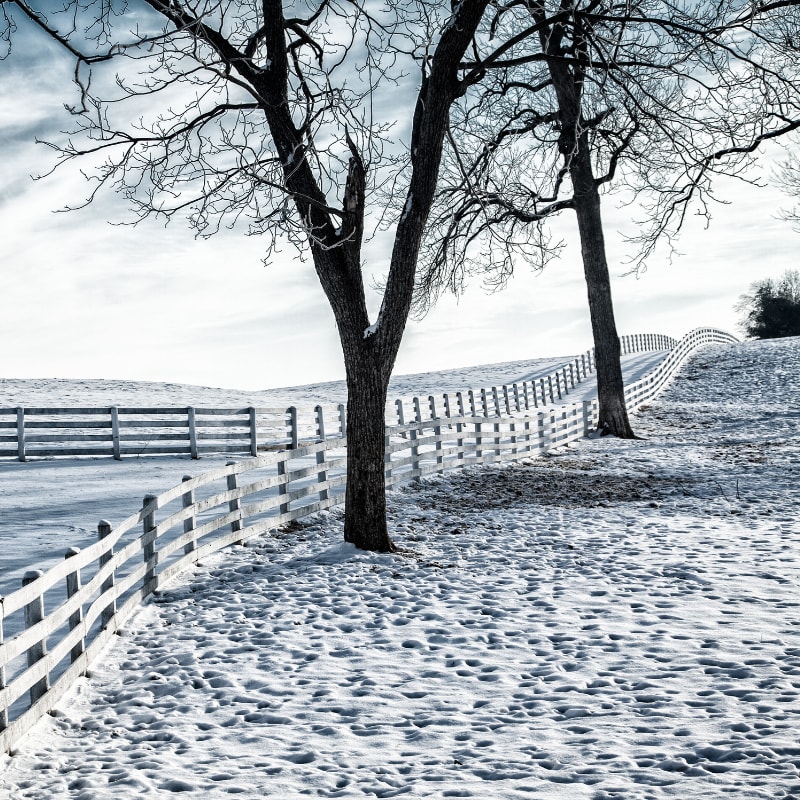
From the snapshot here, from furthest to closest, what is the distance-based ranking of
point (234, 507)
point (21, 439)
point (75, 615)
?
point (21, 439), point (234, 507), point (75, 615)

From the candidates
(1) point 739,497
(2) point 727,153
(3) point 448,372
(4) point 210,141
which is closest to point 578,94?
(2) point 727,153

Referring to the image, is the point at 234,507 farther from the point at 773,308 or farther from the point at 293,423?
the point at 773,308

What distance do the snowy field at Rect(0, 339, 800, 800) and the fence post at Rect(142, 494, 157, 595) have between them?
221 mm

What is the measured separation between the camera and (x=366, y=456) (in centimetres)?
1159

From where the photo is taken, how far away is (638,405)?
1224 inches

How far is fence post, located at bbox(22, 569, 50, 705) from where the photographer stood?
20.4ft

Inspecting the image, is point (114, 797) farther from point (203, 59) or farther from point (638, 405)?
point (638, 405)

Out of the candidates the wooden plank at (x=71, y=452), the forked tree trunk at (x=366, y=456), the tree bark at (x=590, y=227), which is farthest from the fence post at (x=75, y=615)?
the tree bark at (x=590, y=227)

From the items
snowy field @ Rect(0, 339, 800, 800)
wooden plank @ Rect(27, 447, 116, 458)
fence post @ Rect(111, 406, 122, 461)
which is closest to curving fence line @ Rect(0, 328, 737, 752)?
snowy field @ Rect(0, 339, 800, 800)

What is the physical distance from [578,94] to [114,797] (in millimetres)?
21244

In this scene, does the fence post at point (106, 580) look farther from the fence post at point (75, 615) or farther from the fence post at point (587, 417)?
the fence post at point (587, 417)

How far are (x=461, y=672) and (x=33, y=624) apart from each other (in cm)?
335

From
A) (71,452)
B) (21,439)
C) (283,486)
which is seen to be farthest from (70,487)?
(283,486)

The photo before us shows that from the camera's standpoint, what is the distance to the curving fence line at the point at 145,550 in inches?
245
